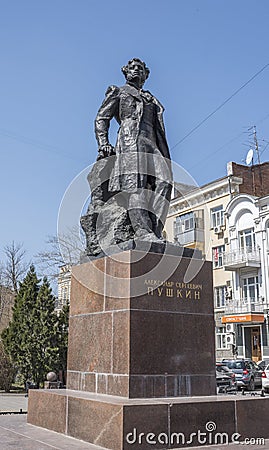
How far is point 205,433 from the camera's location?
570cm

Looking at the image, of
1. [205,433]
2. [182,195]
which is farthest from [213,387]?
[182,195]

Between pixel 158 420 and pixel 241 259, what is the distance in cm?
2679

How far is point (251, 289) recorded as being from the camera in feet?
104

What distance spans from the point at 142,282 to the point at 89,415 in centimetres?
171

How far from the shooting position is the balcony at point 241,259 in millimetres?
31016

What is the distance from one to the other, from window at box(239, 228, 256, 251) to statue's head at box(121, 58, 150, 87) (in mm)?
24576

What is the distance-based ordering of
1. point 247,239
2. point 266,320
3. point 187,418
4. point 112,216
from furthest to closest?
point 247,239, point 266,320, point 112,216, point 187,418

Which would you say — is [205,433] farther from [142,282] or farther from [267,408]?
[142,282]

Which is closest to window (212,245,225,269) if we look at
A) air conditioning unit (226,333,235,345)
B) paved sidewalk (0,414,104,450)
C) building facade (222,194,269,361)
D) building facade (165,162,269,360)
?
building facade (165,162,269,360)

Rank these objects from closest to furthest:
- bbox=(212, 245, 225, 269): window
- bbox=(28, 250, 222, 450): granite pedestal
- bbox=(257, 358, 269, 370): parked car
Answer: bbox=(28, 250, 222, 450): granite pedestal, bbox=(257, 358, 269, 370): parked car, bbox=(212, 245, 225, 269): window

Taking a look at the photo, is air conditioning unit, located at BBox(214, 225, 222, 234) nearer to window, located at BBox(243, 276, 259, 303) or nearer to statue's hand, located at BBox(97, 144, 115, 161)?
window, located at BBox(243, 276, 259, 303)

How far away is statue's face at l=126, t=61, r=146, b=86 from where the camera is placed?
852cm

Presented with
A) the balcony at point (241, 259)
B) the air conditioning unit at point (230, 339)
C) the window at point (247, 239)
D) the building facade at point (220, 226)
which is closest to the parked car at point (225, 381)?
the air conditioning unit at point (230, 339)

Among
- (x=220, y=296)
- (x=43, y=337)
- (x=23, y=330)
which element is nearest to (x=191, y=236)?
(x=220, y=296)
